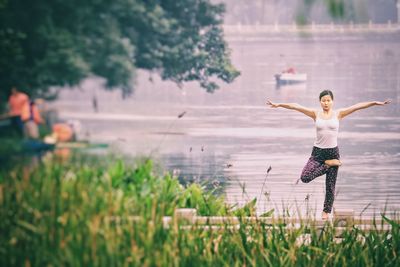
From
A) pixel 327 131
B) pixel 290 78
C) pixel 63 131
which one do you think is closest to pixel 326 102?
pixel 327 131

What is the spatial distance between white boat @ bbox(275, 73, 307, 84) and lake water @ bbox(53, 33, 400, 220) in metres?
0.08

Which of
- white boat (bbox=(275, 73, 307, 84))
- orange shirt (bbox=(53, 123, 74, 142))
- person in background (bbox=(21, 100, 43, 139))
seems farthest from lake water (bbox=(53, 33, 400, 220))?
person in background (bbox=(21, 100, 43, 139))

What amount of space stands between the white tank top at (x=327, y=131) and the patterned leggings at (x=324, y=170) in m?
0.05

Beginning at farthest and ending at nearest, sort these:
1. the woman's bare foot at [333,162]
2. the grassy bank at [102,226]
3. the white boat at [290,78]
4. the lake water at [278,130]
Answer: the white boat at [290,78], the lake water at [278,130], the woman's bare foot at [333,162], the grassy bank at [102,226]

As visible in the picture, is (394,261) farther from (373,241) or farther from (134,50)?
(134,50)

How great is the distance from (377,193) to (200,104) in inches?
65.9

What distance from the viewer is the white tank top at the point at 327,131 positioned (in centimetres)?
882

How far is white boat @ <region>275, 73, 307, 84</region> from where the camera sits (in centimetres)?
987

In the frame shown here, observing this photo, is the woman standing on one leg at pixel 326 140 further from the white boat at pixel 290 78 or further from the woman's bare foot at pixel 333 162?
the white boat at pixel 290 78

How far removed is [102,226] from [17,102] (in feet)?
3.62

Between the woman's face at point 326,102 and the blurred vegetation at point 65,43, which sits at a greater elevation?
the blurred vegetation at point 65,43

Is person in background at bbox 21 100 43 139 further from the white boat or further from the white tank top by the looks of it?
the white boat

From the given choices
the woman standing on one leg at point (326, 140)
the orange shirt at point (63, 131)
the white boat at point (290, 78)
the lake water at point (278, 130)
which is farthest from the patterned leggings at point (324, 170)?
the orange shirt at point (63, 131)

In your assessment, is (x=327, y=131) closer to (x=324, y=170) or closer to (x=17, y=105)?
(x=324, y=170)
